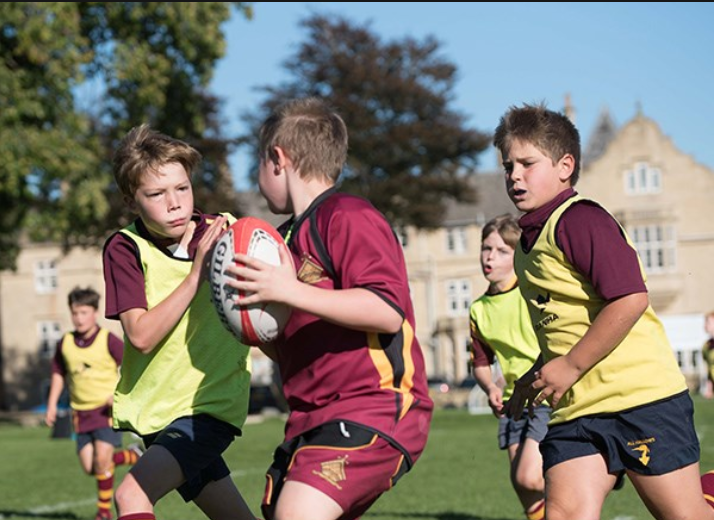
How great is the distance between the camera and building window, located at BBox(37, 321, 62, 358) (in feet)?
235

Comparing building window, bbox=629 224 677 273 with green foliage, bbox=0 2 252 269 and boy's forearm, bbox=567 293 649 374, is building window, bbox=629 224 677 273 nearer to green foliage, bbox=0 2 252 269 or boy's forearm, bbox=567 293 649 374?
green foliage, bbox=0 2 252 269

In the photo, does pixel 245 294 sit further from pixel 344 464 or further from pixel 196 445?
pixel 196 445

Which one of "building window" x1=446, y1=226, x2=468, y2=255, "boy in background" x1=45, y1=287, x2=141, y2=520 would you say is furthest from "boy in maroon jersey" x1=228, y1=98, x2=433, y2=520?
"building window" x1=446, y1=226, x2=468, y2=255

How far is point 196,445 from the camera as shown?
548cm

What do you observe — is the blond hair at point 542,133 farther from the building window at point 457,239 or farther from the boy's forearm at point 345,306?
the building window at point 457,239

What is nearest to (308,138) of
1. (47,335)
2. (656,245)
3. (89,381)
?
(89,381)

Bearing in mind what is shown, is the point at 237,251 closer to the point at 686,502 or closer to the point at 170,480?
the point at 170,480

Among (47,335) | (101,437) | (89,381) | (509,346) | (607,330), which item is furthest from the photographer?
(47,335)

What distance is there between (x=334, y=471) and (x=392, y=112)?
1595 inches

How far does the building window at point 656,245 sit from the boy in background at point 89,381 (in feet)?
186

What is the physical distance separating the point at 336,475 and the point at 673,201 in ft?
213

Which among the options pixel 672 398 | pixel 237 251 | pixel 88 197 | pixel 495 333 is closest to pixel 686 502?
pixel 672 398

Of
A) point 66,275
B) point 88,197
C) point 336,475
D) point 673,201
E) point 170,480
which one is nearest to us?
point 336,475

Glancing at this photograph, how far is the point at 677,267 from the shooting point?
67.1m
